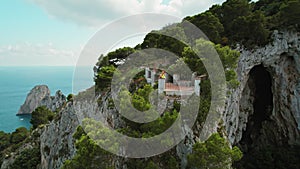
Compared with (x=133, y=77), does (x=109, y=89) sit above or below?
below

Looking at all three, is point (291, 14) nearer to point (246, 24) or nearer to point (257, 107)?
point (246, 24)

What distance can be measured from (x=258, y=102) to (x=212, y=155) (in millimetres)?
15064

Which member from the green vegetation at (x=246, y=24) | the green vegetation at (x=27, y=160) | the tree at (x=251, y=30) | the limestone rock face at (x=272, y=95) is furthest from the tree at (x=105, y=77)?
the green vegetation at (x=27, y=160)

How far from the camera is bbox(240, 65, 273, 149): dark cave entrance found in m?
19.4

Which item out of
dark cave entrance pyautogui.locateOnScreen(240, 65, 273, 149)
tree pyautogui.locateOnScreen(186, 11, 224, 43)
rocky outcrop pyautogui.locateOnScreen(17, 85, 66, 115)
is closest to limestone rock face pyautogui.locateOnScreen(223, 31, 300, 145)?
dark cave entrance pyautogui.locateOnScreen(240, 65, 273, 149)

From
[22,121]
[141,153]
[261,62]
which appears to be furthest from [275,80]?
[22,121]

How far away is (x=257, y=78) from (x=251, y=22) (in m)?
7.11

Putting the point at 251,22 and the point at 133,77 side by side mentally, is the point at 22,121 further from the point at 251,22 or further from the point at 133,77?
the point at 251,22

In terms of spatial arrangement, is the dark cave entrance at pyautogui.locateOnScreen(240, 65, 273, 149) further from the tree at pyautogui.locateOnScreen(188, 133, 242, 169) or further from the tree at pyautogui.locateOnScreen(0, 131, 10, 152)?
the tree at pyautogui.locateOnScreen(0, 131, 10, 152)

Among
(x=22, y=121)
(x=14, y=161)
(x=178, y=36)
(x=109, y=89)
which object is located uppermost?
(x=178, y=36)

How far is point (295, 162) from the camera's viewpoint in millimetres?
14555

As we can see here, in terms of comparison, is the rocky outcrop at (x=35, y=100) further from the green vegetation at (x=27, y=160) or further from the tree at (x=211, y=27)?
the tree at (x=211, y=27)

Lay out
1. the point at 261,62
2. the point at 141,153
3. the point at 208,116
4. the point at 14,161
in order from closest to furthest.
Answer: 1. the point at 141,153
2. the point at 208,116
3. the point at 261,62
4. the point at 14,161

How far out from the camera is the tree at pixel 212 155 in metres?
7.87
